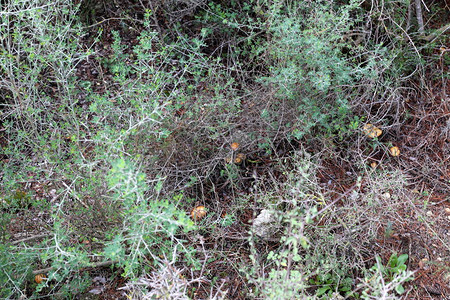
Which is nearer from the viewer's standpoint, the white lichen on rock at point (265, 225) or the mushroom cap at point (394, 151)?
the white lichen on rock at point (265, 225)

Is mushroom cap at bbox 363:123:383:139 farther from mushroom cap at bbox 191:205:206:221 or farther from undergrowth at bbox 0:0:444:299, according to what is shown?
mushroom cap at bbox 191:205:206:221

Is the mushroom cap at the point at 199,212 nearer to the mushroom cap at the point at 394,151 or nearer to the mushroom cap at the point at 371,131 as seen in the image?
the mushroom cap at the point at 371,131

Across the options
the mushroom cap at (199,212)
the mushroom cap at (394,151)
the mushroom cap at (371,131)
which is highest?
the mushroom cap at (371,131)

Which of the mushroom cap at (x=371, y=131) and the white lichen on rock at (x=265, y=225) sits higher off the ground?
the mushroom cap at (x=371, y=131)

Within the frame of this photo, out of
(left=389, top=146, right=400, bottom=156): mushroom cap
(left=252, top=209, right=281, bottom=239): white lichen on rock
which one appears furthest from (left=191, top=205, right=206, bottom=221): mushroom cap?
(left=389, top=146, right=400, bottom=156): mushroom cap

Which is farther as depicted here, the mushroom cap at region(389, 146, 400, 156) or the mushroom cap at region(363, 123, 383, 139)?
the mushroom cap at region(389, 146, 400, 156)

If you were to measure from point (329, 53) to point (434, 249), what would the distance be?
1698 millimetres

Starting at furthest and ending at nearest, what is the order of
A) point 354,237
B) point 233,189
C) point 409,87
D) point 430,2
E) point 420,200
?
point 430,2 < point 409,87 < point 233,189 < point 420,200 < point 354,237

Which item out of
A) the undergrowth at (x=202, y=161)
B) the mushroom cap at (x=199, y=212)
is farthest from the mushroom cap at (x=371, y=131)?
the mushroom cap at (x=199, y=212)

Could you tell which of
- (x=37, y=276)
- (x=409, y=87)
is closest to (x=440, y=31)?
(x=409, y=87)

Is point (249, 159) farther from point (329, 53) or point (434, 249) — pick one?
point (434, 249)

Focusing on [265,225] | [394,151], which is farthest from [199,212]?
[394,151]

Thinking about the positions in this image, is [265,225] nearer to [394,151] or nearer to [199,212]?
[199,212]

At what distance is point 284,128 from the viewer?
3.49 metres
